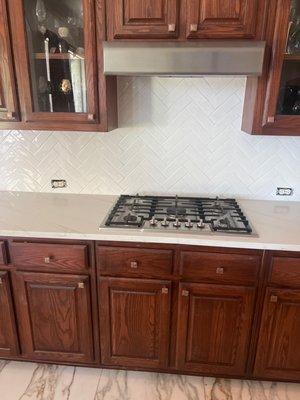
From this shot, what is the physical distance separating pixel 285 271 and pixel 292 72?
0.99 m

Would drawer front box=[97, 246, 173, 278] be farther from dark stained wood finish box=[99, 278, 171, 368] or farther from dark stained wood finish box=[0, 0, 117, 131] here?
dark stained wood finish box=[0, 0, 117, 131]

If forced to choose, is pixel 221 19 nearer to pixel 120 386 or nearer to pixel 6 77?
pixel 6 77

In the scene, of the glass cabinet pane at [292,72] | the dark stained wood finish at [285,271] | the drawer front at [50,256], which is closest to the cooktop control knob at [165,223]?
the drawer front at [50,256]

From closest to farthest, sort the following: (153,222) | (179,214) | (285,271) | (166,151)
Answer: (285,271), (153,222), (179,214), (166,151)

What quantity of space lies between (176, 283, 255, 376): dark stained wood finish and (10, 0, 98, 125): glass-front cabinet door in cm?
110

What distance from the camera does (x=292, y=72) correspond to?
5.22 feet

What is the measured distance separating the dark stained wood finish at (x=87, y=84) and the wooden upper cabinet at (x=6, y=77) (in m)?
0.03

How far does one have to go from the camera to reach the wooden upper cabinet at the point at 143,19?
149cm

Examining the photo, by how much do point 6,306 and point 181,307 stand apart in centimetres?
97

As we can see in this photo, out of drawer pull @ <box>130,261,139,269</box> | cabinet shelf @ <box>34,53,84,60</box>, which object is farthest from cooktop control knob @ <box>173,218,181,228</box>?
cabinet shelf @ <box>34,53,84,60</box>

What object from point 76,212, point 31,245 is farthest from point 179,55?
point 31,245

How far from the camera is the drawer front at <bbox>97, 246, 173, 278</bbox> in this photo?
160 cm

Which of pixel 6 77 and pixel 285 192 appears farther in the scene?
pixel 285 192

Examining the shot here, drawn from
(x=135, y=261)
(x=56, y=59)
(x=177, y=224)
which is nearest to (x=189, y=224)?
(x=177, y=224)
